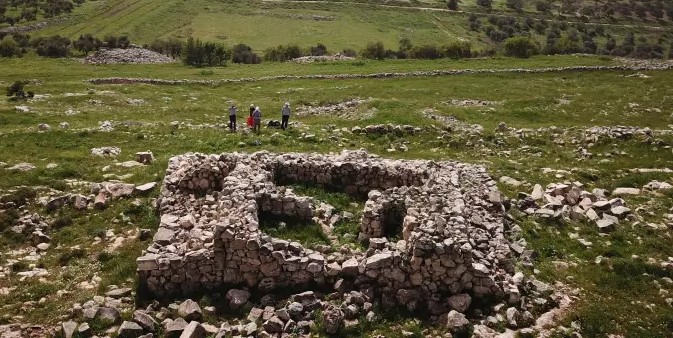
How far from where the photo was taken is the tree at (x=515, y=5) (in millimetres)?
157750

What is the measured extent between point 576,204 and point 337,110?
860 inches

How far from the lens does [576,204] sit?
21094 mm

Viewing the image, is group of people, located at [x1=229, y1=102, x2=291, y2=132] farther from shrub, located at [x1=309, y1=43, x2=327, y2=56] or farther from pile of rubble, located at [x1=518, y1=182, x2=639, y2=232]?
shrub, located at [x1=309, y1=43, x2=327, y2=56]

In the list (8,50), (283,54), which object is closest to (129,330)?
(283,54)

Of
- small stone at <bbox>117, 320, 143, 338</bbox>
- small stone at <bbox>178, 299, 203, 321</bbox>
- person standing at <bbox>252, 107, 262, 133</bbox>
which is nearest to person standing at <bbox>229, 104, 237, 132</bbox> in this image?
person standing at <bbox>252, 107, 262, 133</bbox>

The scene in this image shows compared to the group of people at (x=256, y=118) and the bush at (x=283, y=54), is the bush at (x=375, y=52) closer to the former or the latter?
the bush at (x=283, y=54)

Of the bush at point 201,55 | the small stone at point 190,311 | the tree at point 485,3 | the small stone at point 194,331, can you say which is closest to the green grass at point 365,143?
the small stone at point 190,311

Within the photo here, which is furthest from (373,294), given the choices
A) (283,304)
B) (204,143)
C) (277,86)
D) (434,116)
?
(277,86)

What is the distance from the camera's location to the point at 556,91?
1896 inches

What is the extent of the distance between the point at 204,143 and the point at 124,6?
4510 inches

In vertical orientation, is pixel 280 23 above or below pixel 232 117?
above

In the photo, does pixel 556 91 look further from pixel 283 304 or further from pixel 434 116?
pixel 283 304

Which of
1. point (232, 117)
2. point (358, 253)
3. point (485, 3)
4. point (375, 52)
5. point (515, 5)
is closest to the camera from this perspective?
point (358, 253)

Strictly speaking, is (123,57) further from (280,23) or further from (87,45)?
(280,23)
